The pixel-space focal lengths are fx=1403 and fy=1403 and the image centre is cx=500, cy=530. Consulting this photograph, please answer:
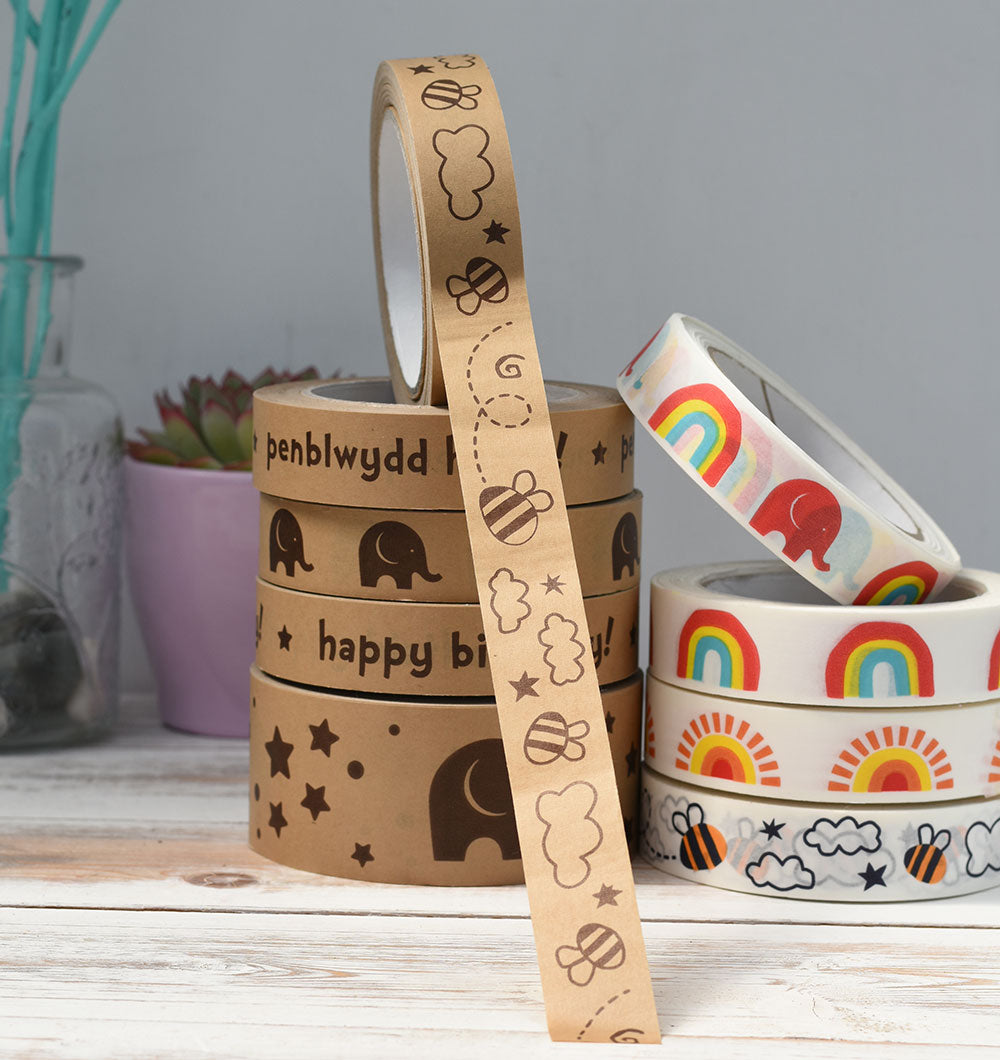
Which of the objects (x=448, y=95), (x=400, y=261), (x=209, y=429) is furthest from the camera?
(x=209, y=429)

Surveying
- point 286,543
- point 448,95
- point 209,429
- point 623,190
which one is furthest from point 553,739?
point 623,190

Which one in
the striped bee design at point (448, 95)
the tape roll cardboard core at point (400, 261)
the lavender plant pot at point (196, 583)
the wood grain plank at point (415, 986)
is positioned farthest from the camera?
the lavender plant pot at point (196, 583)

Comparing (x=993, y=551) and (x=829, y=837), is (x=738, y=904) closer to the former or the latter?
(x=829, y=837)

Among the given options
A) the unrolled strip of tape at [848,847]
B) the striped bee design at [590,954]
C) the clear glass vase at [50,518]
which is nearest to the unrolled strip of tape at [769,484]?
the unrolled strip of tape at [848,847]

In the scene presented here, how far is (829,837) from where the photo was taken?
2.29 feet

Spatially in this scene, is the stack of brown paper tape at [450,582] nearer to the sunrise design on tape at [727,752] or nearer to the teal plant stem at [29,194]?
the sunrise design on tape at [727,752]

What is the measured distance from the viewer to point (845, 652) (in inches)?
27.1

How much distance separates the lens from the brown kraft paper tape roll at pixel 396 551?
2.31 feet

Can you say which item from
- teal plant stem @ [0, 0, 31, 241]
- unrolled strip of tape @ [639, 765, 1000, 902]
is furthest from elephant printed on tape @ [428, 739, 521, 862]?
teal plant stem @ [0, 0, 31, 241]

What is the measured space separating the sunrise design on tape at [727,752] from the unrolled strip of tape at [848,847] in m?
0.01

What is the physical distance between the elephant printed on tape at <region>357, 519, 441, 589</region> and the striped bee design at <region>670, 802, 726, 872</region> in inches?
Answer: 7.2

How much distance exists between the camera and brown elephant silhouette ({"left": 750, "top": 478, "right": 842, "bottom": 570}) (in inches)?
27.0

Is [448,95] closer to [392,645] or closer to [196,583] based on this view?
[392,645]

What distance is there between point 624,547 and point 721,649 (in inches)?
3.2
